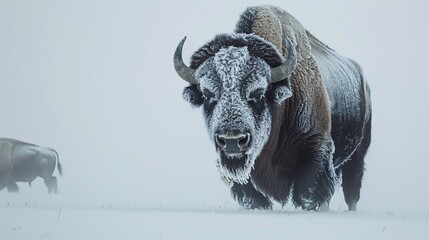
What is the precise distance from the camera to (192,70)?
11547 mm

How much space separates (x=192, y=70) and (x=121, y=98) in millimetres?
77825

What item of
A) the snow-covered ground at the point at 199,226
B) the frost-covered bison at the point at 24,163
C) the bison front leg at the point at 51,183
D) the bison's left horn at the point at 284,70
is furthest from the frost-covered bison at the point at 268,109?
the frost-covered bison at the point at 24,163

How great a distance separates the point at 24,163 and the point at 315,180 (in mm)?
15133

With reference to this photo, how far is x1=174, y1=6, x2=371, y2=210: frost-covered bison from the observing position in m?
10.7

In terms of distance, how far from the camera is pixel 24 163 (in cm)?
2461

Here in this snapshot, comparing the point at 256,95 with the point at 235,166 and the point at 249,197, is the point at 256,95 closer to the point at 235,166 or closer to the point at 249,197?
the point at 235,166

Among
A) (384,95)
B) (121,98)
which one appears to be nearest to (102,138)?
(384,95)

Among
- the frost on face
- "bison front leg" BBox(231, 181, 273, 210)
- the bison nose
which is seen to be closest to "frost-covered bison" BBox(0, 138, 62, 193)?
"bison front leg" BBox(231, 181, 273, 210)

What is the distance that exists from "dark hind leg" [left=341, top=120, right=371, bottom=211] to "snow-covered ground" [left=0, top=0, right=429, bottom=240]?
1.77ft

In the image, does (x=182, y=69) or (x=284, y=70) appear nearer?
(x=284, y=70)

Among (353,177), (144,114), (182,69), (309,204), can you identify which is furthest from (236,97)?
(144,114)

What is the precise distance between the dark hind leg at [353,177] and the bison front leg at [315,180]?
283cm

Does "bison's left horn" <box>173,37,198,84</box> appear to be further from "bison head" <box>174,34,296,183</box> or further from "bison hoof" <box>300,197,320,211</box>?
"bison hoof" <box>300,197,320,211</box>

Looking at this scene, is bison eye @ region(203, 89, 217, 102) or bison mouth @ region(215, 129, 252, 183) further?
bison eye @ region(203, 89, 217, 102)
